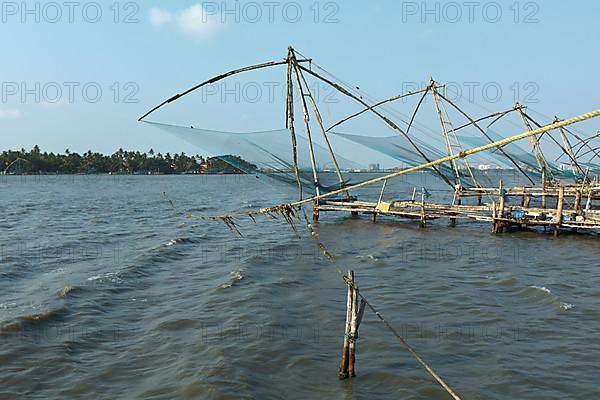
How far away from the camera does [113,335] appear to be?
748 cm

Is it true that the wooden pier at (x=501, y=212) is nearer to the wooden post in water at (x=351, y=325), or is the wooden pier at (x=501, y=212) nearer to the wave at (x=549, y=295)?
the wave at (x=549, y=295)

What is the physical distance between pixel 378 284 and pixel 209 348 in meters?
4.46

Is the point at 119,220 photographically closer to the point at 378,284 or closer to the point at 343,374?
the point at 378,284

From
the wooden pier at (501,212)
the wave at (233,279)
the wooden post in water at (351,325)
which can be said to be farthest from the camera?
the wooden pier at (501,212)

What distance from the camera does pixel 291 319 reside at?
A: 26.8ft

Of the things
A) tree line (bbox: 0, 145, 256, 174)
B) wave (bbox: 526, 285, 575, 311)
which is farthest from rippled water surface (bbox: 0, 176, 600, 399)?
tree line (bbox: 0, 145, 256, 174)

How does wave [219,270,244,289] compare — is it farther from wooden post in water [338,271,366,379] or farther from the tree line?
the tree line

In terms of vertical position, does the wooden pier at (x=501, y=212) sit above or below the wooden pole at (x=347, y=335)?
above

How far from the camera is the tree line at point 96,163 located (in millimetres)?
116938

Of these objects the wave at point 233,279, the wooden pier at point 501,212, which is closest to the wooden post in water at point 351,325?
the wave at point 233,279

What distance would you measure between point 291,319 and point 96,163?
432 feet

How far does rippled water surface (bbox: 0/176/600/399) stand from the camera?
5824 mm

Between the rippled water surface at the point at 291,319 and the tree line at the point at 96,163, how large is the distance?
9233cm

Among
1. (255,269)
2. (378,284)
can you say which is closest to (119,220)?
(255,269)
